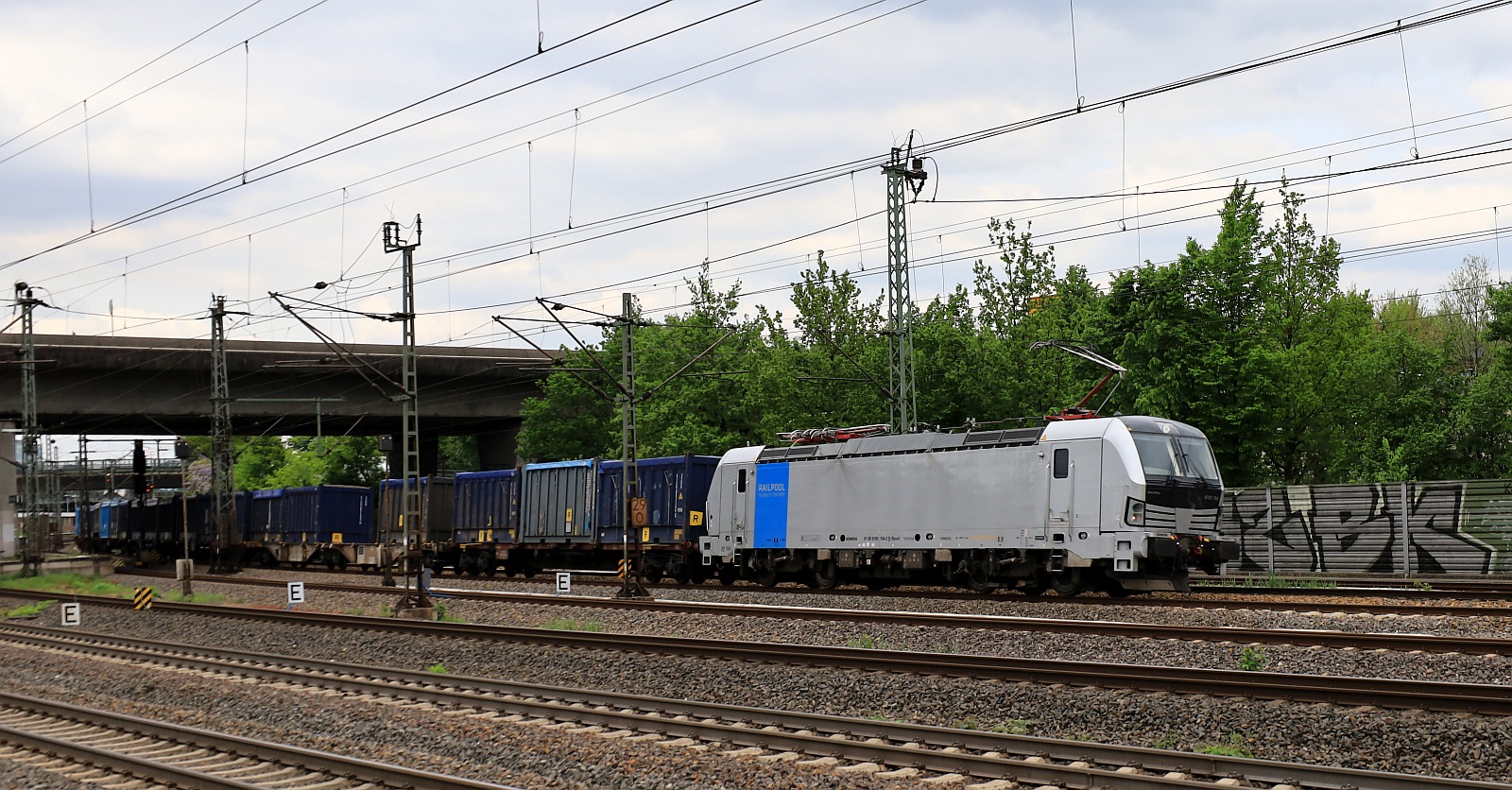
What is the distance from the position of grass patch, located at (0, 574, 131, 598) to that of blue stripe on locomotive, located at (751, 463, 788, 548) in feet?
65.0

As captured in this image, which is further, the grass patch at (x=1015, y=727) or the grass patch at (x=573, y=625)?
the grass patch at (x=573, y=625)

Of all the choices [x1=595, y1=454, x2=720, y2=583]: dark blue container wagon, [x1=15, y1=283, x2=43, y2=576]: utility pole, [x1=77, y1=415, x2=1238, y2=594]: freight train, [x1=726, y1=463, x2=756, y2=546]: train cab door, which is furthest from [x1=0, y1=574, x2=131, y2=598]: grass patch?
[x1=726, y1=463, x2=756, y2=546]: train cab door

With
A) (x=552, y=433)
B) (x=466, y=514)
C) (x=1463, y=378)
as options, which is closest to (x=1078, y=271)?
(x=1463, y=378)

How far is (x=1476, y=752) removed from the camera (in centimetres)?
960

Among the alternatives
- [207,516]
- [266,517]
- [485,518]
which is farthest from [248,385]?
[485,518]

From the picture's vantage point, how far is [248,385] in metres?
56.9

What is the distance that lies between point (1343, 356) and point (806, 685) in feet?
106

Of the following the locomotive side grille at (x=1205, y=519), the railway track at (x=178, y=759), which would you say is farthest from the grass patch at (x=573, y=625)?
the locomotive side grille at (x=1205, y=519)

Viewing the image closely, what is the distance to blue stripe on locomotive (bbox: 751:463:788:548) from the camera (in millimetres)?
28688

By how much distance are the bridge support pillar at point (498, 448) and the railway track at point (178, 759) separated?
5444cm

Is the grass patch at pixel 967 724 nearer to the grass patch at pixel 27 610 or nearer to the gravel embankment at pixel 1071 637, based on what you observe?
the gravel embankment at pixel 1071 637

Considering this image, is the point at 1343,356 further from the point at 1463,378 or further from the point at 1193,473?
the point at 1193,473

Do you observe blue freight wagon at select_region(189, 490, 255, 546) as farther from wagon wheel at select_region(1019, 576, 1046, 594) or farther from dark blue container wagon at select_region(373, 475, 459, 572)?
wagon wheel at select_region(1019, 576, 1046, 594)

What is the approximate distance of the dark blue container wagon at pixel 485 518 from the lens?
3934 cm
